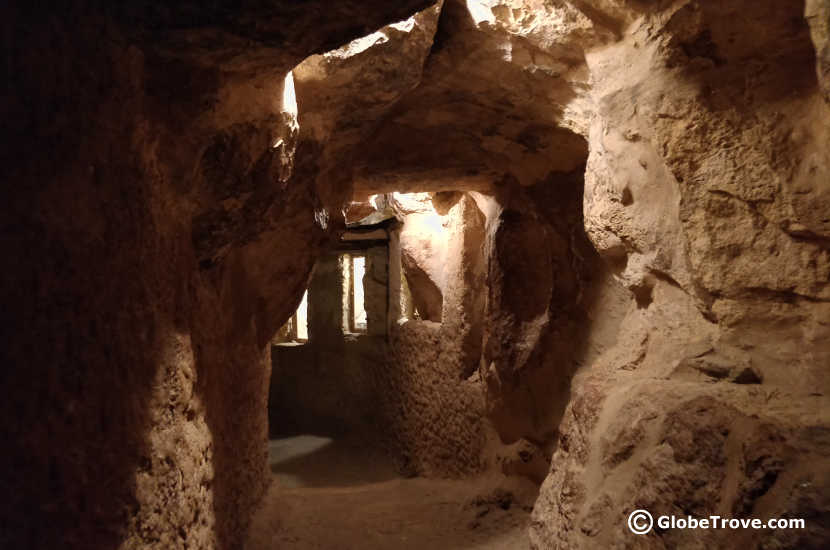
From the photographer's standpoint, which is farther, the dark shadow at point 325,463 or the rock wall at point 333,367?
the rock wall at point 333,367

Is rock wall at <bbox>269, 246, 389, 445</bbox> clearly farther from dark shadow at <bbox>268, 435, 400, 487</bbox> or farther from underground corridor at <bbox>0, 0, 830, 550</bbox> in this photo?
underground corridor at <bbox>0, 0, 830, 550</bbox>

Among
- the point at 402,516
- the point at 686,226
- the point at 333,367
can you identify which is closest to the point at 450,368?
the point at 402,516

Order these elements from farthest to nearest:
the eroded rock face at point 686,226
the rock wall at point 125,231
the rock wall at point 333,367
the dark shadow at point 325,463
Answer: the rock wall at point 333,367
the dark shadow at point 325,463
the eroded rock face at point 686,226
the rock wall at point 125,231

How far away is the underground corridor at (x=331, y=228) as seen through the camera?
46.9 inches

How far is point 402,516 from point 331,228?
172 centimetres

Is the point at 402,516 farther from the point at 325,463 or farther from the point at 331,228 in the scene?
the point at 325,463

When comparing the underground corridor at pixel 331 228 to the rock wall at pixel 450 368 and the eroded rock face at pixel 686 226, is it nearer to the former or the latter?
the eroded rock face at pixel 686 226

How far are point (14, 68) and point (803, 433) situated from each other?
5.70 ft

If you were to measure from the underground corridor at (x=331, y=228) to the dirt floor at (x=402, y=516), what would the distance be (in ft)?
0.10

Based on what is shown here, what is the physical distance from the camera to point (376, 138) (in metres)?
3.29

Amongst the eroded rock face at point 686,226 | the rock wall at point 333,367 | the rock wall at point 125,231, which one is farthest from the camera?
the rock wall at point 333,367

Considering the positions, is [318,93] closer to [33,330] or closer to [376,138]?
[376,138]

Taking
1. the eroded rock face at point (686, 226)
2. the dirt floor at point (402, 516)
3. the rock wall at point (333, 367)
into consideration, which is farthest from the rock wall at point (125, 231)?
the rock wall at point (333, 367)

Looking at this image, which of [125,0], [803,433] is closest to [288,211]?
[125,0]
